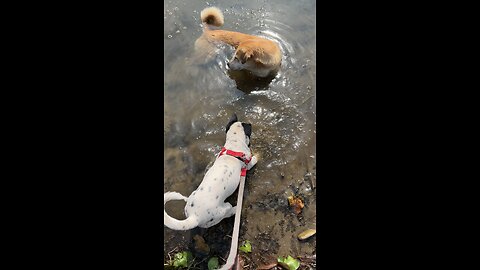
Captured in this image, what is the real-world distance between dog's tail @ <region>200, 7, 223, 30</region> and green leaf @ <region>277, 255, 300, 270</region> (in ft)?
10.3

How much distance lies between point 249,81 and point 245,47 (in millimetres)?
565

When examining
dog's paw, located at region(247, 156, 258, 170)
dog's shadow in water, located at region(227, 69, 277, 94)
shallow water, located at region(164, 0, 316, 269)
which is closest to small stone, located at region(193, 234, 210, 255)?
shallow water, located at region(164, 0, 316, 269)

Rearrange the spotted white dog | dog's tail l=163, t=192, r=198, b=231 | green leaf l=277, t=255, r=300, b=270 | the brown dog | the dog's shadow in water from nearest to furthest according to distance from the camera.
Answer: dog's tail l=163, t=192, r=198, b=231 < the spotted white dog < green leaf l=277, t=255, r=300, b=270 < the brown dog < the dog's shadow in water

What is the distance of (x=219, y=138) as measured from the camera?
3928mm

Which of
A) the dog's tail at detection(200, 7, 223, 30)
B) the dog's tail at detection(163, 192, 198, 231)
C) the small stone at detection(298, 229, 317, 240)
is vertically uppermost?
the dog's tail at detection(200, 7, 223, 30)

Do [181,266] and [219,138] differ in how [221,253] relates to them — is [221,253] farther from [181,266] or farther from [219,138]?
[219,138]

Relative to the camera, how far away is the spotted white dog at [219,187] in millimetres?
2912

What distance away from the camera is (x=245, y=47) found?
3.74 meters

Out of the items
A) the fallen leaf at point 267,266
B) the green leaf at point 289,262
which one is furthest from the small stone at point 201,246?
the green leaf at point 289,262

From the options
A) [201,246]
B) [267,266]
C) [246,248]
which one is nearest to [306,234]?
[267,266]

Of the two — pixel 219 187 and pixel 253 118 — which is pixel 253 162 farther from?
pixel 219 187

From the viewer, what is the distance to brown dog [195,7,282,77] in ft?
12.3

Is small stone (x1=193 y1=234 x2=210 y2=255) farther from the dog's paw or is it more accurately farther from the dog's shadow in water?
the dog's shadow in water

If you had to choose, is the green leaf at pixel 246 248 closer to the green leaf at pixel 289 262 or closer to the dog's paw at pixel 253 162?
the green leaf at pixel 289 262
